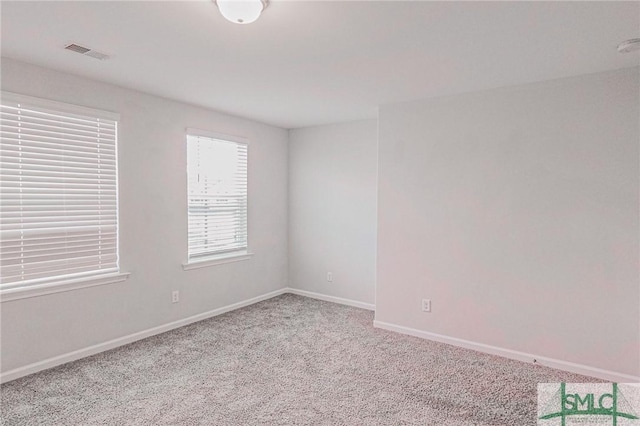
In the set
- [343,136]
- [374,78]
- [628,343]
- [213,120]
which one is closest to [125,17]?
[374,78]

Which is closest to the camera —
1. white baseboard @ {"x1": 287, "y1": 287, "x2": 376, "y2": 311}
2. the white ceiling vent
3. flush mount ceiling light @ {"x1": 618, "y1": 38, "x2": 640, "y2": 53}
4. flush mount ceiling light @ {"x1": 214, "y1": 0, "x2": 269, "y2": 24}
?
flush mount ceiling light @ {"x1": 214, "y1": 0, "x2": 269, "y2": 24}

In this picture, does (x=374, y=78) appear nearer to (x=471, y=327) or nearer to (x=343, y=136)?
(x=343, y=136)

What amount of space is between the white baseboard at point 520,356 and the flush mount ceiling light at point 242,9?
3.23m

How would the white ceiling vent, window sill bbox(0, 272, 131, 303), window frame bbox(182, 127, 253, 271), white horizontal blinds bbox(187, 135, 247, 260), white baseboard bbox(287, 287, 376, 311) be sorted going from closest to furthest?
the white ceiling vent < window sill bbox(0, 272, 131, 303) < window frame bbox(182, 127, 253, 271) < white horizontal blinds bbox(187, 135, 247, 260) < white baseboard bbox(287, 287, 376, 311)

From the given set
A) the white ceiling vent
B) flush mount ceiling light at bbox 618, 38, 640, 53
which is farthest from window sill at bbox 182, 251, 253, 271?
flush mount ceiling light at bbox 618, 38, 640, 53

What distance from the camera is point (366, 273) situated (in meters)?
4.70

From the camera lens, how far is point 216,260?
14.2ft

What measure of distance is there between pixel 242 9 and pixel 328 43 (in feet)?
2.35

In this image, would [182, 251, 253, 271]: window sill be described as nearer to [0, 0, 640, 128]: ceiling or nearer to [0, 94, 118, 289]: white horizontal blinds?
[0, 94, 118, 289]: white horizontal blinds

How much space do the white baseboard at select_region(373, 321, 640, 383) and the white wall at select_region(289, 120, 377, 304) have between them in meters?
0.89

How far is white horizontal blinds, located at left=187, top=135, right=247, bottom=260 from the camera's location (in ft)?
13.6

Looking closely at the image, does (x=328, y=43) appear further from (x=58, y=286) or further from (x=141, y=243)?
(x=58, y=286)

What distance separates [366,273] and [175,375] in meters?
2.61

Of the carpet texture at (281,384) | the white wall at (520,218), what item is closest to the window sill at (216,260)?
the carpet texture at (281,384)
